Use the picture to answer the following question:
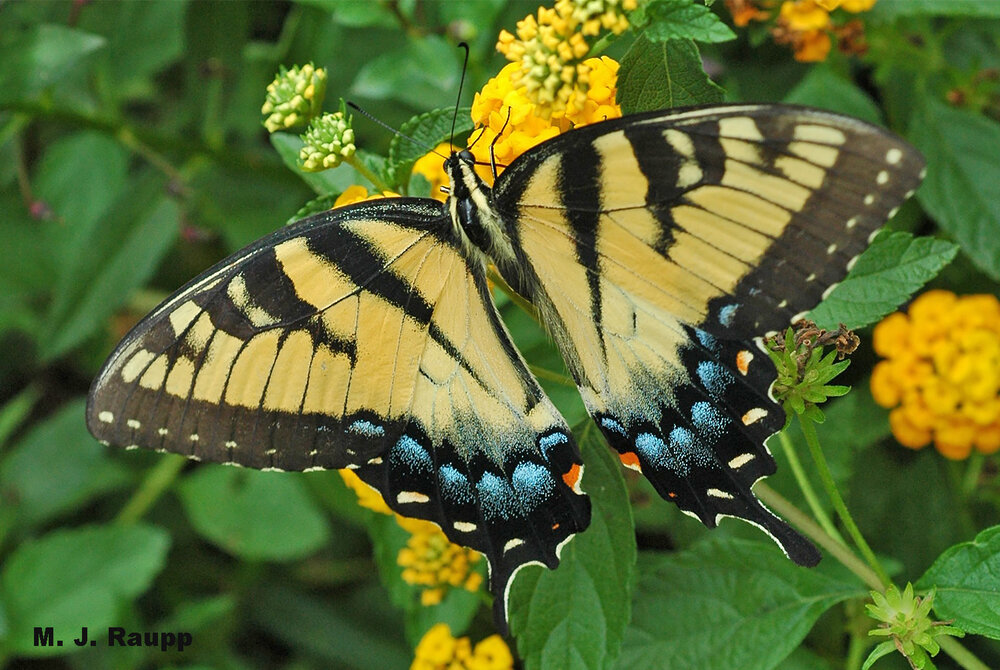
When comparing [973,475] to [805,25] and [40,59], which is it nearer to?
[805,25]

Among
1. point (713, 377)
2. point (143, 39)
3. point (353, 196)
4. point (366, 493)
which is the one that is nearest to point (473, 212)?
point (353, 196)

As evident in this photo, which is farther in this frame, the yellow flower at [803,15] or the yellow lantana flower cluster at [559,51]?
the yellow flower at [803,15]

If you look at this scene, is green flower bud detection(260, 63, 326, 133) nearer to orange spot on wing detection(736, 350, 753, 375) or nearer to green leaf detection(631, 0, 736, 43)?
green leaf detection(631, 0, 736, 43)

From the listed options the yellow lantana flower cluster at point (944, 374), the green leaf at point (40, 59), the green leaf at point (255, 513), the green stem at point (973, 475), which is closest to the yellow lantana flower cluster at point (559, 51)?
the yellow lantana flower cluster at point (944, 374)

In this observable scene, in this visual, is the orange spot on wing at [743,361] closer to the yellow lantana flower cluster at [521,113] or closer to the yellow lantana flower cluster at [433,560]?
the yellow lantana flower cluster at [521,113]

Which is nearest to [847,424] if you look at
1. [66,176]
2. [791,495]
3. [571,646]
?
[791,495]

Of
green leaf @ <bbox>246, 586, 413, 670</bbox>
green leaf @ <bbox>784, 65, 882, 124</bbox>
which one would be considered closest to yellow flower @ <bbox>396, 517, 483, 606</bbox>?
green leaf @ <bbox>246, 586, 413, 670</bbox>
